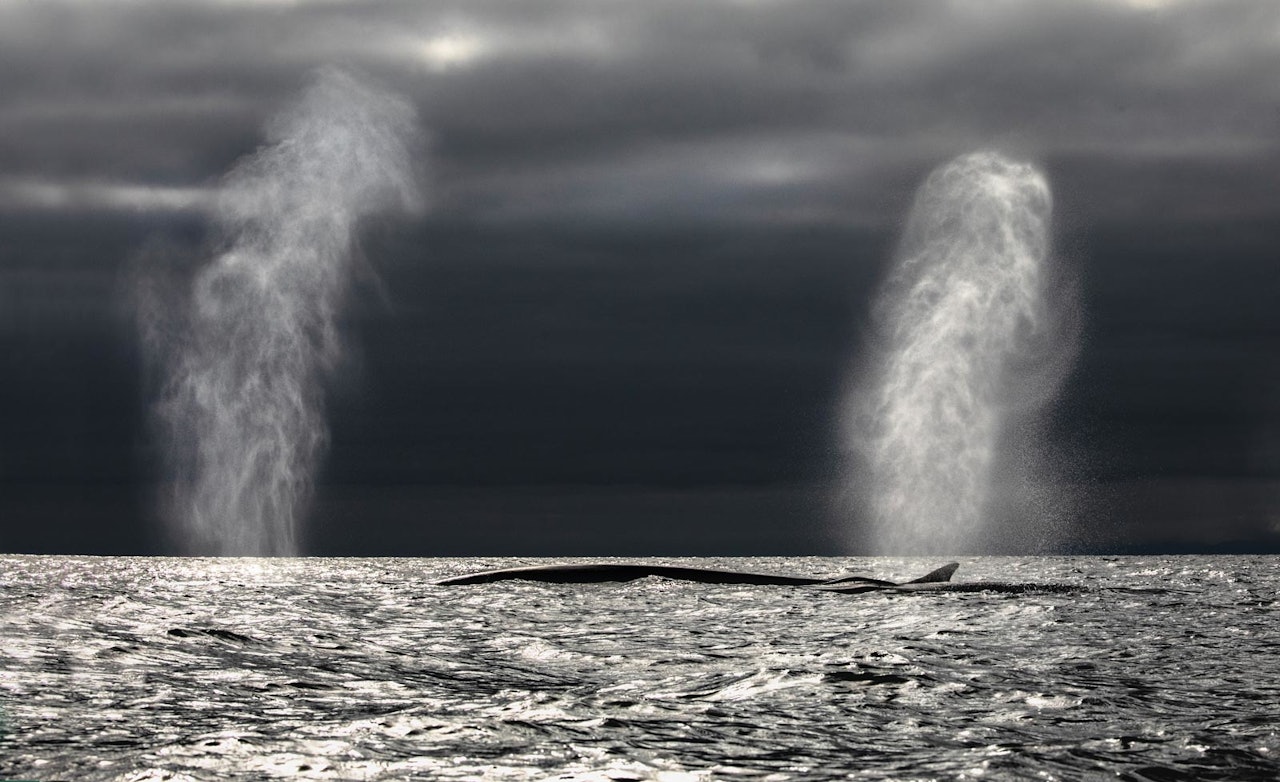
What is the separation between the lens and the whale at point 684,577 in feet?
198

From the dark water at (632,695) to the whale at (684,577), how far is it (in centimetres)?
1949

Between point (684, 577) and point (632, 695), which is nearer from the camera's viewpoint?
point (632, 695)

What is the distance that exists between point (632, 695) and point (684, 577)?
4883 cm

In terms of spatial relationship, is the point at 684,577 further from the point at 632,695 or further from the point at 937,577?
the point at 632,695

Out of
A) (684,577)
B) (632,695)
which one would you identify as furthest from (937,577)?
(632,695)

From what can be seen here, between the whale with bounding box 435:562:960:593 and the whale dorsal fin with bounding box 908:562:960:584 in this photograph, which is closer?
the whale dorsal fin with bounding box 908:562:960:584

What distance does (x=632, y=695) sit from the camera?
794 inches

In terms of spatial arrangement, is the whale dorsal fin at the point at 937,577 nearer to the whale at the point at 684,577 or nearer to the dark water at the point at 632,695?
the whale at the point at 684,577

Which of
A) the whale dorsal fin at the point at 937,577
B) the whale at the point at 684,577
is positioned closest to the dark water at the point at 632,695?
the whale dorsal fin at the point at 937,577

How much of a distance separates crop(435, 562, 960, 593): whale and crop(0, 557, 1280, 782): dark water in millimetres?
19493

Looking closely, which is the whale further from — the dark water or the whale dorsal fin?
the dark water

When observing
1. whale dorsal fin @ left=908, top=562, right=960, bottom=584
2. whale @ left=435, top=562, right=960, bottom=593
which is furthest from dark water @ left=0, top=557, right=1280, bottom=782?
whale @ left=435, top=562, right=960, bottom=593

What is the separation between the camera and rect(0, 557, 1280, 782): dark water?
14.0 metres

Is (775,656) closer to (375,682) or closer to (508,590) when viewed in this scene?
(375,682)
